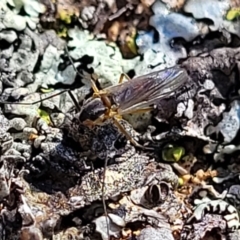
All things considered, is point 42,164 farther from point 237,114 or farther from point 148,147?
point 237,114

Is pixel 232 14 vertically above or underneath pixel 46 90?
above

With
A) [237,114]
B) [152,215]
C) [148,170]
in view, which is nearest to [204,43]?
[237,114]

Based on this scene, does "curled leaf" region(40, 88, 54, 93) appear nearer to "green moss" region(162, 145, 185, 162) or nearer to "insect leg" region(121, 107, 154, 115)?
"insect leg" region(121, 107, 154, 115)

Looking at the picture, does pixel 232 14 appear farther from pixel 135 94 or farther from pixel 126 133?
pixel 126 133

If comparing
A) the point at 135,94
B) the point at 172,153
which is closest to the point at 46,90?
the point at 135,94

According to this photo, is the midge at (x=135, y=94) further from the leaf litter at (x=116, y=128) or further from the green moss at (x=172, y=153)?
the green moss at (x=172, y=153)

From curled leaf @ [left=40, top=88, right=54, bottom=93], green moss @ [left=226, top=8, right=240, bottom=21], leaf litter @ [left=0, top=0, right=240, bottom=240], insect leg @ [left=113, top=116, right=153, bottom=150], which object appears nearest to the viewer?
leaf litter @ [left=0, top=0, right=240, bottom=240]

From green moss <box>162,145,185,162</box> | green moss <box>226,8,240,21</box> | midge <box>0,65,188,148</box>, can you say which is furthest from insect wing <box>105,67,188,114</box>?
green moss <box>226,8,240,21</box>
